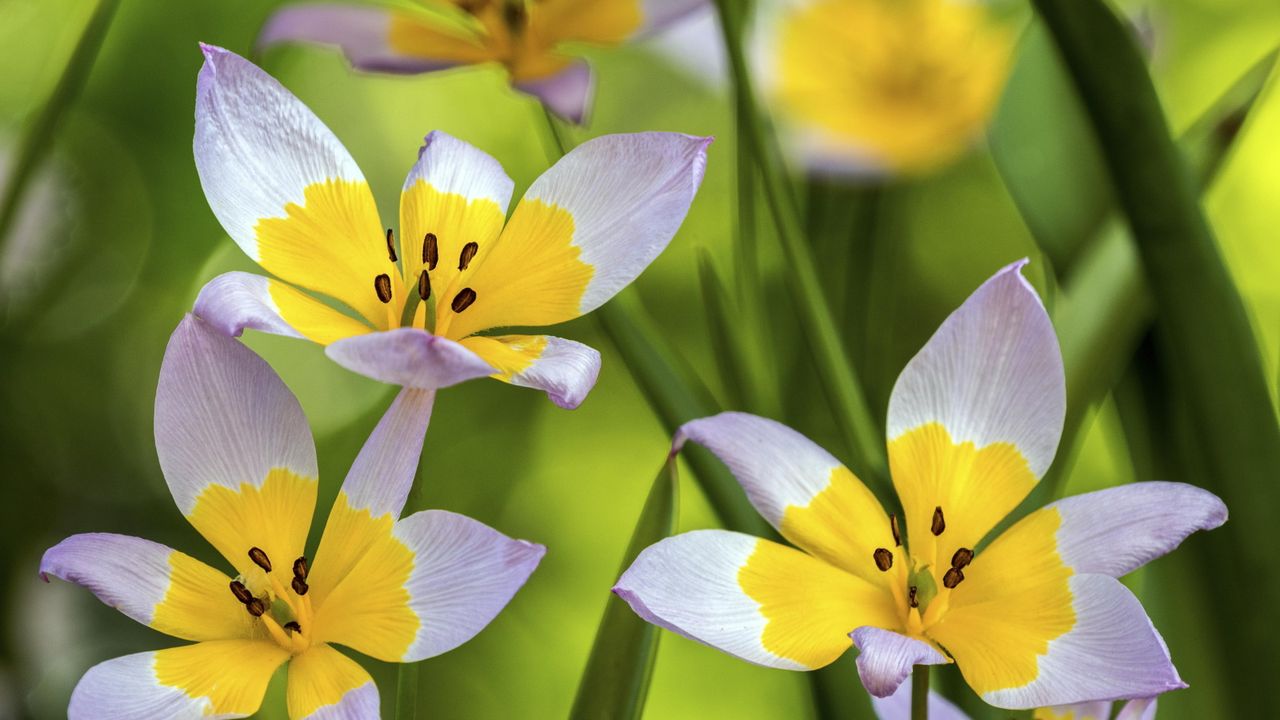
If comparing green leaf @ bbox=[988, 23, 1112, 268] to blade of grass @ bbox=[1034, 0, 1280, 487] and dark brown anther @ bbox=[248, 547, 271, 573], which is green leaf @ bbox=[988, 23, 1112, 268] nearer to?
blade of grass @ bbox=[1034, 0, 1280, 487]

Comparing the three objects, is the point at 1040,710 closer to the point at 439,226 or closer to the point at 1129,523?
the point at 1129,523

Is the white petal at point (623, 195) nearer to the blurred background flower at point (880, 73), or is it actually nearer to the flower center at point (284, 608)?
the flower center at point (284, 608)

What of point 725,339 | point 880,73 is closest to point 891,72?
point 880,73

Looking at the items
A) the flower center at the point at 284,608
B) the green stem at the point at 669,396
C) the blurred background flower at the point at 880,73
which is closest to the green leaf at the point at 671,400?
the green stem at the point at 669,396

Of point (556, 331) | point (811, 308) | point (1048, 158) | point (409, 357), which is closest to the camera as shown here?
point (409, 357)

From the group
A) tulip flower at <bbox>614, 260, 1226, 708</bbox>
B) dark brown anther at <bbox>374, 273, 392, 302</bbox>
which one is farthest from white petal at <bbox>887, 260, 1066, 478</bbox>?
dark brown anther at <bbox>374, 273, 392, 302</bbox>

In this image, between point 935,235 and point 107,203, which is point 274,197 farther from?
point 935,235
